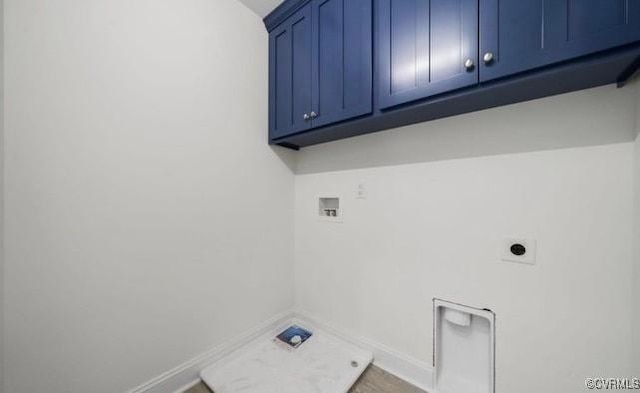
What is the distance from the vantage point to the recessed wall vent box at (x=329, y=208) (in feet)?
5.63

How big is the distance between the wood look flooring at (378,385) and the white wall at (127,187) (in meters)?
0.20

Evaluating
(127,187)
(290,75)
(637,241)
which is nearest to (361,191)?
(290,75)

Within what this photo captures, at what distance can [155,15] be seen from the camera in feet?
3.93

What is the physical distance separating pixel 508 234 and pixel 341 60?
1258 mm

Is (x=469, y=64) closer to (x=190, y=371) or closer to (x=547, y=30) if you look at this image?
(x=547, y=30)

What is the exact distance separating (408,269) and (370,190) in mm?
547

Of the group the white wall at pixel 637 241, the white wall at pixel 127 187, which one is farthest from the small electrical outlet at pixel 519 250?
the white wall at pixel 127 187

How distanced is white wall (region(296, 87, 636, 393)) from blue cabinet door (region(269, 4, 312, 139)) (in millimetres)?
408

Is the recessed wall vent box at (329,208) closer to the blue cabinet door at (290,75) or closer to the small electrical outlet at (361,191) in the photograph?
the small electrical outlet at (361,191)

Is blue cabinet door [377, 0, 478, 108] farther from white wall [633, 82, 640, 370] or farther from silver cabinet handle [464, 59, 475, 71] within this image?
white wall [633, 82, 640, 370]

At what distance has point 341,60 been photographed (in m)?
1.29

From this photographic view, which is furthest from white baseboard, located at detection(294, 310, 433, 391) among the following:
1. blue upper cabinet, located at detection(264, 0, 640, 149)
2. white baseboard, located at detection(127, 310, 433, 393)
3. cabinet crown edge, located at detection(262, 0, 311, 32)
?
cabinet crown edge, located at detection(262, 0, 311, 32)

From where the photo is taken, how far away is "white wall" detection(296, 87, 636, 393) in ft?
2.98

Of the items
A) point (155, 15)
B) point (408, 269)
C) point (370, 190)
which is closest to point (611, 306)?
point (408, 269)
